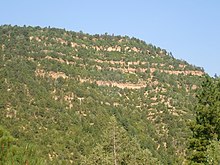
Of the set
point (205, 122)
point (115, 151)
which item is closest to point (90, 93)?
point (115, 151)

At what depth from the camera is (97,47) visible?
124812 mm

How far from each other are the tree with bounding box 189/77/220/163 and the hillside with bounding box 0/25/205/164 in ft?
28.0

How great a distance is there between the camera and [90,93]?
286 ft

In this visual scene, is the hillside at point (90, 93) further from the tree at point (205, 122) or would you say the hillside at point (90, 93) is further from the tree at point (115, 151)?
the tree at point (205, 122)

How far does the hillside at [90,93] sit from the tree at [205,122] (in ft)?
28.0

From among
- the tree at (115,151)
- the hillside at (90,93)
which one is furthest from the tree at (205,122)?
the hillside at (90,93)

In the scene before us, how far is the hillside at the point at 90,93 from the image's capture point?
6153cm

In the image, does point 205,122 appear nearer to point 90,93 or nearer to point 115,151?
point 115,151

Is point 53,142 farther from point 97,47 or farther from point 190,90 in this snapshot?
point 97,47

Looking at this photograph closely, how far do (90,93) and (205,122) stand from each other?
6272 centimetres

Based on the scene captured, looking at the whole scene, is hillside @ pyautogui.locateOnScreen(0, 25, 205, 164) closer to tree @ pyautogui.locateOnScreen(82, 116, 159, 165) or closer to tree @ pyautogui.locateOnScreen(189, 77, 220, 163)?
tree @ pyautogui.locateOnScreen(82, 116, 159, 165)

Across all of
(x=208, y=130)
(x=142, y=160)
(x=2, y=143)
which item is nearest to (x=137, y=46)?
(x=142, y=160)

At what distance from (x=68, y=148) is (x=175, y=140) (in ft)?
72.5

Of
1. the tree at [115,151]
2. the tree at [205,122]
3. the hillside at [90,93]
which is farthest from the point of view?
the hillside at [90,93]
